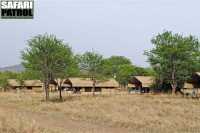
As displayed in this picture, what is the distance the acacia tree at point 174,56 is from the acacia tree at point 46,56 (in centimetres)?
1715

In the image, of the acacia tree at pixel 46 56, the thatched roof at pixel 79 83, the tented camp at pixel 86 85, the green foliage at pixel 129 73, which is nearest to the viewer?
the acacia tree at pixel 46 56

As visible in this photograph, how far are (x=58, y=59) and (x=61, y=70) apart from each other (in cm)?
165

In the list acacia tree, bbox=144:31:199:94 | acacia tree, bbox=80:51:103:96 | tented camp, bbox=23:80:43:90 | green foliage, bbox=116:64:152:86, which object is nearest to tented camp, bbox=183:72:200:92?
acacia tree, bbox=144:31:199:94

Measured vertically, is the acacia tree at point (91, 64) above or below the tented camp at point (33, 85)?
above

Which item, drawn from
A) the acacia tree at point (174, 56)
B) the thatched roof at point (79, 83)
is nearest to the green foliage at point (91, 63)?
the acacia tree at point (174, 56)

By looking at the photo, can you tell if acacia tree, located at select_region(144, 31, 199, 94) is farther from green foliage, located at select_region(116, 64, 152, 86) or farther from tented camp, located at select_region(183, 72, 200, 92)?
green foliage, located at select_region(116, 64, 152, 86)

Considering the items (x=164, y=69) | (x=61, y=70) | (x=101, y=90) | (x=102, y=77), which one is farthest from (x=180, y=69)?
(x=101, y=90)

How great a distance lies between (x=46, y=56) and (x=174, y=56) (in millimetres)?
21383

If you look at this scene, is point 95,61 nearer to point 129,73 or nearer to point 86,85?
point 86,85

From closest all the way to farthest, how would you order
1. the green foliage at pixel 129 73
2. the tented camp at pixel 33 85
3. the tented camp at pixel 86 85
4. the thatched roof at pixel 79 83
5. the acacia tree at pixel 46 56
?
the acacia tree at pixel 46 56, the thatched roof at pixel 79 83, the tented camp at pixel 86 85, the tented camp at pixel 33 85, the green foliage at pixel 129 73

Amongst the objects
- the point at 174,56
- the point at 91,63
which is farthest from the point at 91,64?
the point at 174,56

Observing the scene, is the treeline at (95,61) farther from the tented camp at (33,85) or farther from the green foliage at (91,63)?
the tented camp at (33,85)

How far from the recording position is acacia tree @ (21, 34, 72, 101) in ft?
114

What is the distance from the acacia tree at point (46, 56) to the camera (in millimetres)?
34844
